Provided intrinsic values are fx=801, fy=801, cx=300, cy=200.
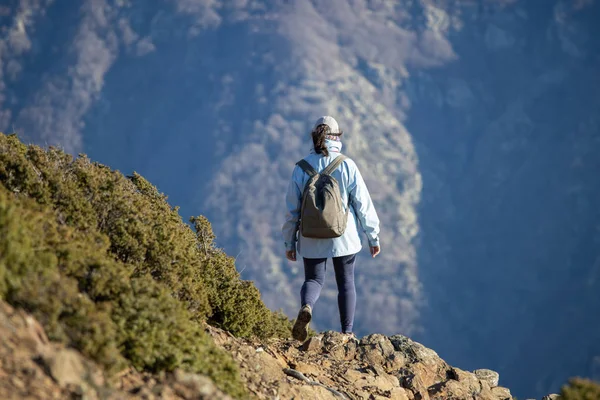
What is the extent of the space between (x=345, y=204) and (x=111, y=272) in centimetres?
333

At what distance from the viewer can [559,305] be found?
170500 mm

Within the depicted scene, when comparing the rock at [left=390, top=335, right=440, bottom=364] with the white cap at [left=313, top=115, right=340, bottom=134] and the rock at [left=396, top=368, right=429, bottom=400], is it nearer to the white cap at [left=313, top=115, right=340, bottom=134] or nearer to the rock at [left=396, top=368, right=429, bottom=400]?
the rock at [left=396, top=368, right=429, bottom=400]

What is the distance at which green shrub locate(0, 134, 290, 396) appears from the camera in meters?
4.54

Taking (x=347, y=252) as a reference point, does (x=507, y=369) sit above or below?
above

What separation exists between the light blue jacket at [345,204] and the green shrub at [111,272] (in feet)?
2.34

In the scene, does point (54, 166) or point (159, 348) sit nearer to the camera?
point (159, 348)

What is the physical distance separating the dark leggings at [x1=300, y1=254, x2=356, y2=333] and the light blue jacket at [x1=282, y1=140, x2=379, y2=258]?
5.3 inches

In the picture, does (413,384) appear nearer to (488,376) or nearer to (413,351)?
(413,351)

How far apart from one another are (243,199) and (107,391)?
587ft

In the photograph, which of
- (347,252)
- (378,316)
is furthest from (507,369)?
(347,252)

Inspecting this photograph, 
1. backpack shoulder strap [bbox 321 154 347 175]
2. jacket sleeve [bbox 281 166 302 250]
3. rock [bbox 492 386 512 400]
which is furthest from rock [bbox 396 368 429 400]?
backpack shoulder strap [bbox 321 154 347 175]

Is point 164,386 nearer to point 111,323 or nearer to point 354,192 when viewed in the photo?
point 111,323

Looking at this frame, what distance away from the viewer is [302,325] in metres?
7.77

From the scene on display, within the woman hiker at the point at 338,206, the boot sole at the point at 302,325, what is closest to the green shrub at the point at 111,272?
the boot sole at the point at 302,325
